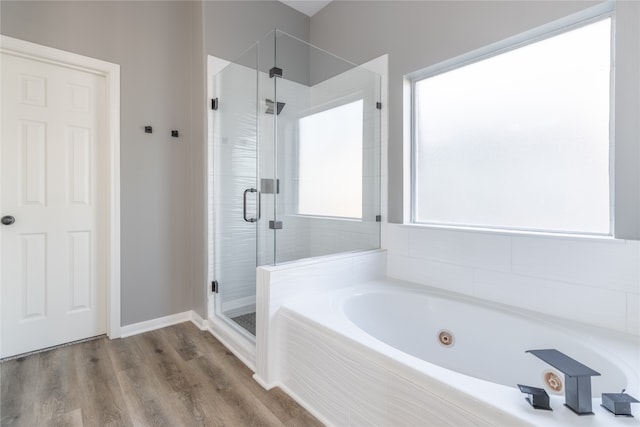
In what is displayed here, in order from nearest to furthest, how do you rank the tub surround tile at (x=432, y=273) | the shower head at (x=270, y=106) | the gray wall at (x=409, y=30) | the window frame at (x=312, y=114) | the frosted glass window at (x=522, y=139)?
the frosted glass window at (x=522, y=139) → the gray wall at (x=409, y=30) → the tub surround tile at (x=432, y=273) → the shower head at (x=270, y=106) → the window frame at (x=312, y=114)

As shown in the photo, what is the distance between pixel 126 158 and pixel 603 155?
9.80 feet

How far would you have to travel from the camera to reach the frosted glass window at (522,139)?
4.83ft

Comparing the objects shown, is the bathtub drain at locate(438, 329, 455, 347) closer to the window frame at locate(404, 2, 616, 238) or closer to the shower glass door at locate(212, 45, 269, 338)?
the window frame at locate(404, 2, 616, 238)

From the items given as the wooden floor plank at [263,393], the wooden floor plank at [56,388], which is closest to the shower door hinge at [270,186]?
the wooden floor plank at [263,393]

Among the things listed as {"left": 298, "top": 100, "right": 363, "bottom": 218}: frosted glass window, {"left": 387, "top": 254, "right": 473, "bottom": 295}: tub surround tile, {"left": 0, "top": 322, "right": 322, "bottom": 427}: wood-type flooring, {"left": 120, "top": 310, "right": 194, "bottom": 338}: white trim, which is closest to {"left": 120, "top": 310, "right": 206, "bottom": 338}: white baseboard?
{"left": 120, "top": 310, "right": 194, "bottom": 338}: white trim

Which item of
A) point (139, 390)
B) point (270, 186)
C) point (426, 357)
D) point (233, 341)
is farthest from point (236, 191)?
point (426, 357)

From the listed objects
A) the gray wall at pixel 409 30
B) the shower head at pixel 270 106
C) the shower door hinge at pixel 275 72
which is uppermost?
the gray wall at pixel 409 30

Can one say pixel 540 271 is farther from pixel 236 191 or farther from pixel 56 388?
pixel 56 388

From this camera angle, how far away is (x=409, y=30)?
2.12m

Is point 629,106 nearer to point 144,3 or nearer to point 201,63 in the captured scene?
point 201,63

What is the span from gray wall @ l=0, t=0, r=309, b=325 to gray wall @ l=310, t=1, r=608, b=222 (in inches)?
31.9

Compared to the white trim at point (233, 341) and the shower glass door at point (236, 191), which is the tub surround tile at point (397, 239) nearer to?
the shower glass door at point (236, 191)

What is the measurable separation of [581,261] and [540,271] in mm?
179

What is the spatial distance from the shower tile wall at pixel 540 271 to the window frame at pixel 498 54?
0.29ft
